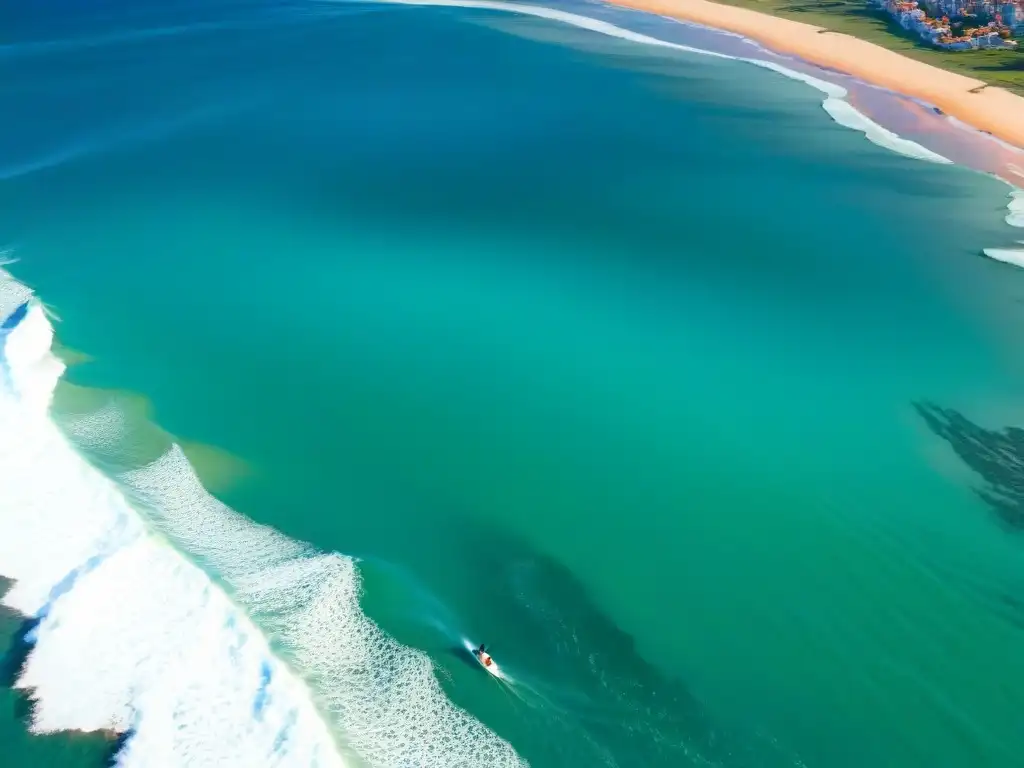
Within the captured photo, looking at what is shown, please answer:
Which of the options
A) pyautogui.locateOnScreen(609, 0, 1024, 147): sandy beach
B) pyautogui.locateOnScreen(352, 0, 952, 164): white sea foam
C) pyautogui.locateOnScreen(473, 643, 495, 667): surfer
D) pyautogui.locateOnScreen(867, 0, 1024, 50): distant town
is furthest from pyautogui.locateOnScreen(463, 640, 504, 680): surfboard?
pyautogui.locateOnScreen(867, 0, 1024, 50): distant town

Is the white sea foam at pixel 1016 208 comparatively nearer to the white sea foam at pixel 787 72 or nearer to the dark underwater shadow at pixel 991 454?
the white sea foam at pixel 787 72

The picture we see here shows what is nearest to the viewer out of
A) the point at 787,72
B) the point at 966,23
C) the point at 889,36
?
the point at 787,72

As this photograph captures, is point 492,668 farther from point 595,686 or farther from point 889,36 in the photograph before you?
point 889,36

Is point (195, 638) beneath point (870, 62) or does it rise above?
beneath

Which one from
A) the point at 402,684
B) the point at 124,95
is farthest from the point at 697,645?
the point at 124,95

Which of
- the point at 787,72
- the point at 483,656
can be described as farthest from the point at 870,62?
the point at 483,656

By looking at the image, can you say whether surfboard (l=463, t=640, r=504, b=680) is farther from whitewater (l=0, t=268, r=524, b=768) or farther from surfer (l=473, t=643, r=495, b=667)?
whitewater (l=0, t=268, r=524, b=768)
